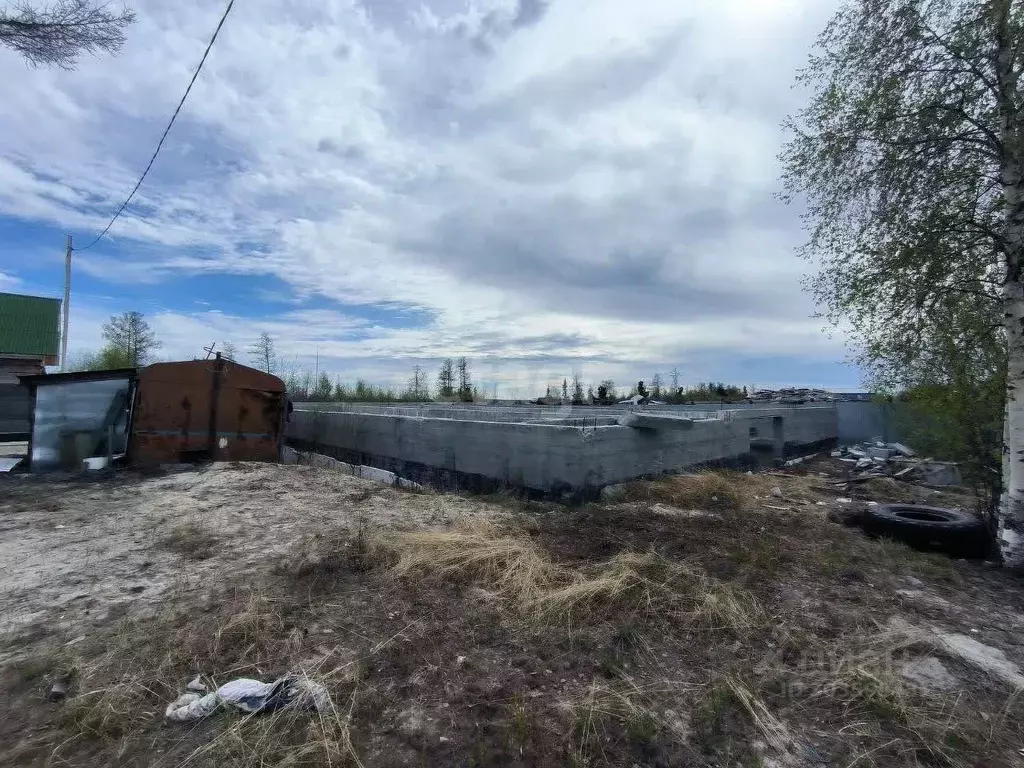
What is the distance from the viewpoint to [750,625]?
3.57m

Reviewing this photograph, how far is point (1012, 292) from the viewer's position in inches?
197

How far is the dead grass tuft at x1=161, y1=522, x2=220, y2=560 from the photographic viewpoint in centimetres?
505

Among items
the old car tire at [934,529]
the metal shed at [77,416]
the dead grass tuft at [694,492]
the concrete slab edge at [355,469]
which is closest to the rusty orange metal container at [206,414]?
the metal shed at [77,416]

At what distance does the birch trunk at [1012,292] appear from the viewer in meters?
4.86

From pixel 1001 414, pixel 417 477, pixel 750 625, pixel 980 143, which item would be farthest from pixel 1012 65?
pixel 417 477

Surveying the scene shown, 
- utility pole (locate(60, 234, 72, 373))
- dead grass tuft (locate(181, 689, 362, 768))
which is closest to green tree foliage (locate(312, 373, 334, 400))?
utility pole (locate(60, 234, 72, 373))

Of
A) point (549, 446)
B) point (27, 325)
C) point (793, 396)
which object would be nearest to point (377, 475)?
point (549, 446)

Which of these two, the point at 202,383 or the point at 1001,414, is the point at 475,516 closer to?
the point at 1001,414

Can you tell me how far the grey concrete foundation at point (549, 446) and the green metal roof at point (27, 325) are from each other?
23.7 meters

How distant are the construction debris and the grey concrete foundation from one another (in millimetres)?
1785

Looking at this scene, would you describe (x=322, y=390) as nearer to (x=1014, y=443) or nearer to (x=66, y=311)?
(x=66, y=311)

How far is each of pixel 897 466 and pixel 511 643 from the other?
38.5ft

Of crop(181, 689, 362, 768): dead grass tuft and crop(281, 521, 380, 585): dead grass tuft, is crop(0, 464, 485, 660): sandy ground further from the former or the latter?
crop(181, 689, 362, 768): dead grass tuft

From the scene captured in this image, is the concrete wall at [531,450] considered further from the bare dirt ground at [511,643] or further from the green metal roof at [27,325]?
the green metal roof at [27,325]
